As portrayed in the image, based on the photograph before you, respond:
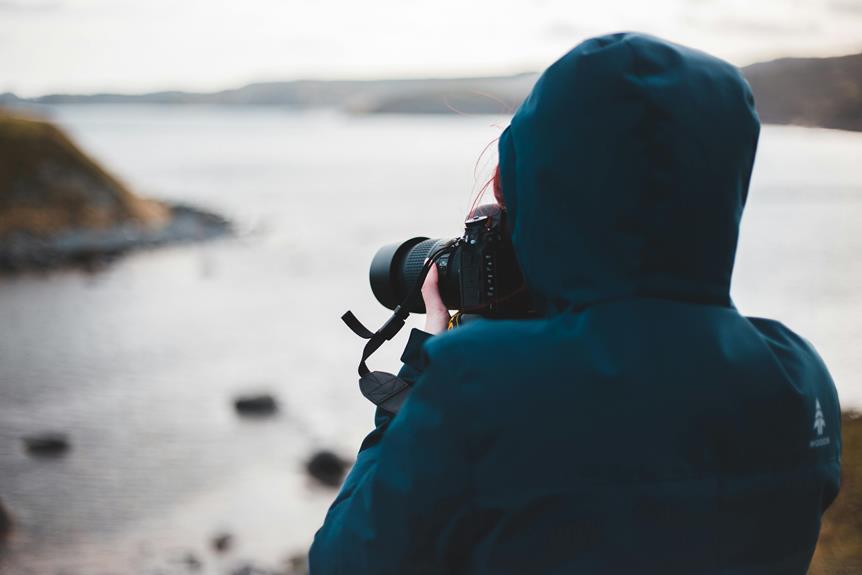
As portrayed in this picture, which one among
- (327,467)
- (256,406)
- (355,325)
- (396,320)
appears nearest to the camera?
(396,320)

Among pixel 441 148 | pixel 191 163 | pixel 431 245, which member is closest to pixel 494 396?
pixel 431 245

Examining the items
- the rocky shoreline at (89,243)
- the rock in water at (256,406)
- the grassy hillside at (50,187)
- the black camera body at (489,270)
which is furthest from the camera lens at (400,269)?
the grassy hillside at (50,187)

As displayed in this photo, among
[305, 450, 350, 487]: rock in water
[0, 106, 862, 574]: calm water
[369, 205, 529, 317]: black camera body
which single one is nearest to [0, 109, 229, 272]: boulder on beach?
[0, 106, 862, 574]: calm water

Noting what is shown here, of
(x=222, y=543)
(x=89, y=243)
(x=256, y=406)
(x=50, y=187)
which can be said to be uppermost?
(x=50, y=187)

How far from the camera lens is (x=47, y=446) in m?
12.0

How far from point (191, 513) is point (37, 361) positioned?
8.88m

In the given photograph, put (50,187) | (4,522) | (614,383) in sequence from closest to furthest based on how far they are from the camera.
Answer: (614,383) < (4,522) < (50,187)

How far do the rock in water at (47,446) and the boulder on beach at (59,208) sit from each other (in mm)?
16508

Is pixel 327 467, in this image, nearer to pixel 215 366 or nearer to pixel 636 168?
pixel 215 366

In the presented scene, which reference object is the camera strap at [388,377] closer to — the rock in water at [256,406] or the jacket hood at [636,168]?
the jacket hood at [636,168]

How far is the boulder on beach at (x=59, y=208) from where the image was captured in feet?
92.8

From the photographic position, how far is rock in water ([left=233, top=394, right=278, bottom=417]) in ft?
45.8

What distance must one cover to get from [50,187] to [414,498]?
33176 millimetres

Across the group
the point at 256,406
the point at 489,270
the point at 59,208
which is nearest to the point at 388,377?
the point at 489,270
